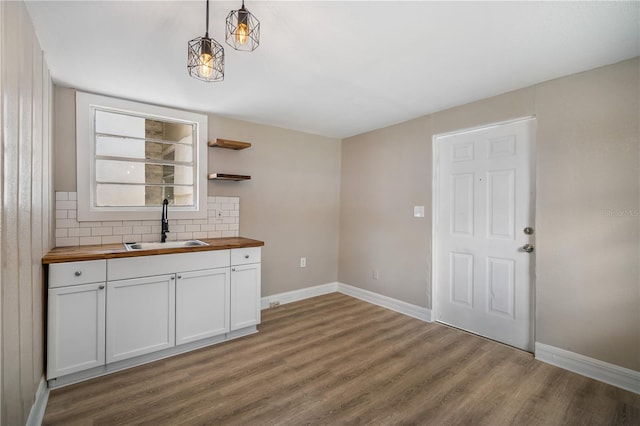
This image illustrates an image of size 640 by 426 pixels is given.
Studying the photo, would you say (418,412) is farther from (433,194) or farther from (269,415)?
(433,194)

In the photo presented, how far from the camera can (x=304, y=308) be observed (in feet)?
12.5

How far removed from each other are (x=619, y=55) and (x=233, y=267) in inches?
134

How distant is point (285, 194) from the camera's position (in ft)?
13.2

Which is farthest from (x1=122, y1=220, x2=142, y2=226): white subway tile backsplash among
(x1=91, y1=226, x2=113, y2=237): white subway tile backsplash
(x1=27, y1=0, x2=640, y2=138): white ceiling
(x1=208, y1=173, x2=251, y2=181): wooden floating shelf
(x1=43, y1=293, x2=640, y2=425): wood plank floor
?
(x1=43, y1=293, x2=640, y2=425): wood plank floor

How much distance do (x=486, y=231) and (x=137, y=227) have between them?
340 centimetres

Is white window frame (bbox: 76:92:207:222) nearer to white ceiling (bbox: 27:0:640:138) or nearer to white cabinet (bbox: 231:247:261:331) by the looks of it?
white ceiling (bbox: 27:0:640:138)

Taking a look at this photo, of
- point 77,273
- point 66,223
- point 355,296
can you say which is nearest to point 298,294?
point 355,296

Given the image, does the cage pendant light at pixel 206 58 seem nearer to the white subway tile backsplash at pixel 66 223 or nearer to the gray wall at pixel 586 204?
the white subway tile backsplash at pixel 66 223

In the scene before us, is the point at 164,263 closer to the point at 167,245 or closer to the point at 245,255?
the point at 167,245

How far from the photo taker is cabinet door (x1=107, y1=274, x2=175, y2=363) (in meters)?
2.32

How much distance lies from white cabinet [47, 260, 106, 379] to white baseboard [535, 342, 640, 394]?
11.4 ft

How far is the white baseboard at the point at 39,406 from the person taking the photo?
173 cm

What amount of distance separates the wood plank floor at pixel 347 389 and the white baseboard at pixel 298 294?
2.89 feet

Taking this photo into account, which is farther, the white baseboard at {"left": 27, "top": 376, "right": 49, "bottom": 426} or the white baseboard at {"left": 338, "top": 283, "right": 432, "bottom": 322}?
the white baseboard at {"left": 338, "top": 283, "right": 432, "bottom": 322}
